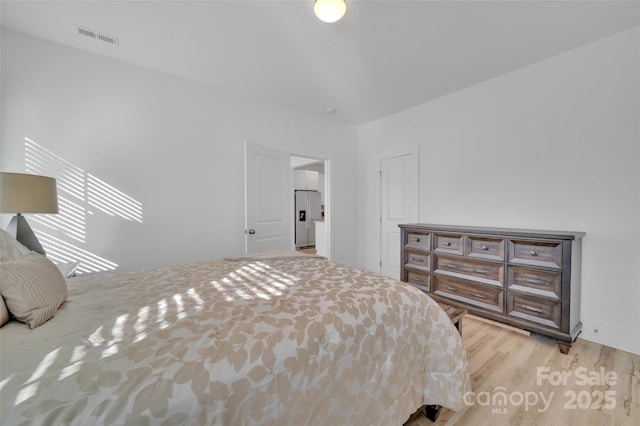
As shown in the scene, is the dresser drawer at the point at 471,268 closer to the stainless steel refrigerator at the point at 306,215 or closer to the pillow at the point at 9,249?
the pillow at the point at 9,249

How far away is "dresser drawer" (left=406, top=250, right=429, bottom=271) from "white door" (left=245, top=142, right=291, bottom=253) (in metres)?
1.58

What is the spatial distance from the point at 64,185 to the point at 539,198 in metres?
4.62

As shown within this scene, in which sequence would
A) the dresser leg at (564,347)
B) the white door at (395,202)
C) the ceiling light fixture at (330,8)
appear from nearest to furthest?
the ceiling light fixture at (330,8) → the dresser leg at (564,347) → the white door at (395,202)

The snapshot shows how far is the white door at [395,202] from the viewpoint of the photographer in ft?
12.3

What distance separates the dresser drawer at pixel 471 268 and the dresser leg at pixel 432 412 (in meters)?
1.52

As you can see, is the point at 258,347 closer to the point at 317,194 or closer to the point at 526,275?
the point at 526,275

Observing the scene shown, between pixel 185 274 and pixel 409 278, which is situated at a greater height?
pixel 185 274

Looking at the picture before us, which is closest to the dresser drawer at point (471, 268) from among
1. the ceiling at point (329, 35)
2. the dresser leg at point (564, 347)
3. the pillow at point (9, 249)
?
the dresser leg at point (564, 347)

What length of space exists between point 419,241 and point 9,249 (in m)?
3.30

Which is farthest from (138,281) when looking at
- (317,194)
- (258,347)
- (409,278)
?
(317,194)

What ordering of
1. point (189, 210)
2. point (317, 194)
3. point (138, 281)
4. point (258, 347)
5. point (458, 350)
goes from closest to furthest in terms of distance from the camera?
point (258, 347) → point (458, 350) → point (138, 281) → point (189, 210) → point (317, 194)

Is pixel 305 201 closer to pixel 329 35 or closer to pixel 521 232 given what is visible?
pixel 329 35

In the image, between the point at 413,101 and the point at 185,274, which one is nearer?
the point at 185,274

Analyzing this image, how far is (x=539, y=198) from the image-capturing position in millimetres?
2594
